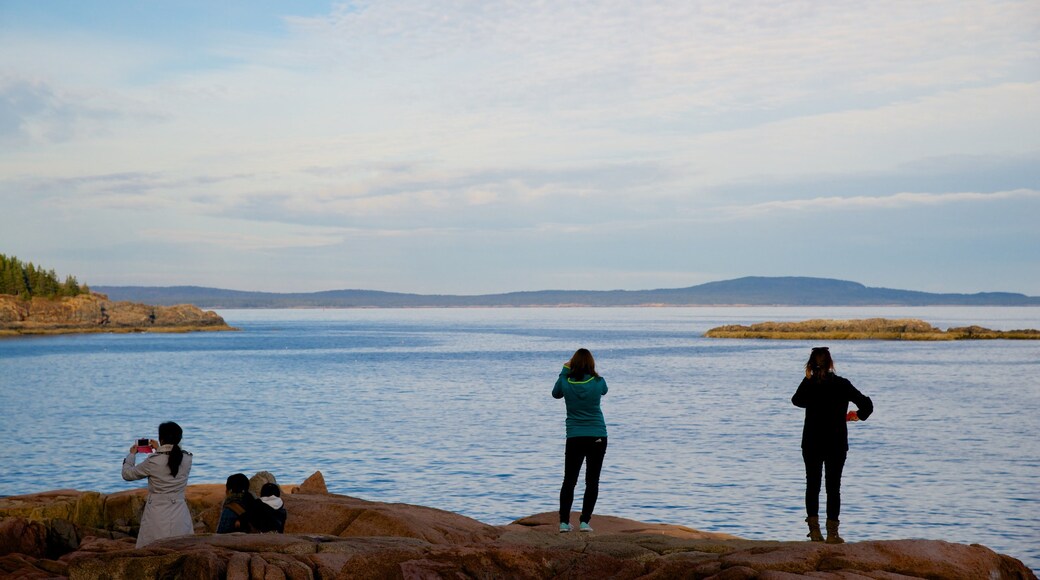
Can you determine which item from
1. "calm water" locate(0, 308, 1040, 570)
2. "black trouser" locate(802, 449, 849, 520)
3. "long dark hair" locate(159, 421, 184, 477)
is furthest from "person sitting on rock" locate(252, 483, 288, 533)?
"calm water" locate(0, 308, 1040, 570)

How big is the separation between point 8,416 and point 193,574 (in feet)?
163

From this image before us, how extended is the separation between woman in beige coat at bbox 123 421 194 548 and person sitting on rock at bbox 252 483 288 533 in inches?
38.4

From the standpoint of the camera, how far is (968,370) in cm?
8369

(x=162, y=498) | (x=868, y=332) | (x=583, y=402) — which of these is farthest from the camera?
(x=868, y=332)

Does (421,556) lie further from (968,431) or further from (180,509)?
(968,431)

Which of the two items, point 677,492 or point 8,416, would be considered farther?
point 8,416

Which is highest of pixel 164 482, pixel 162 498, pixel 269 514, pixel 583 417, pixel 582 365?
pixel 582 365

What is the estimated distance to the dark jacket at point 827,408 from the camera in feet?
42.7

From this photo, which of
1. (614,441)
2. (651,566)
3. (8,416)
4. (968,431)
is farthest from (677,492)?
(8,416)

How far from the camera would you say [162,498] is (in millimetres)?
12727

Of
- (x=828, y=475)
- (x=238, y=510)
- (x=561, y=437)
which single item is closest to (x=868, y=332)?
(x=561, y=437)

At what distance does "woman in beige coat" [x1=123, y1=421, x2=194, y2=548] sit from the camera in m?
12.5

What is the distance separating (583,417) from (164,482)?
5.35 m

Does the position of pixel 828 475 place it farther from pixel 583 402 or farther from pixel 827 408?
pixel 583 402
